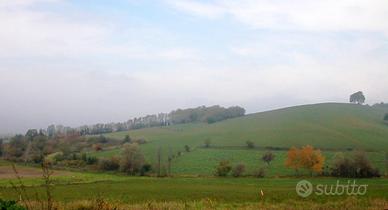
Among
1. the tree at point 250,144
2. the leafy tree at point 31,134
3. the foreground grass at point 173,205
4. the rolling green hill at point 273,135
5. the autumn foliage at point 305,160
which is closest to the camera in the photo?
the foreground grass at point 173,205

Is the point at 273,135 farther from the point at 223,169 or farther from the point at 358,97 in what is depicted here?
the point at 358,97

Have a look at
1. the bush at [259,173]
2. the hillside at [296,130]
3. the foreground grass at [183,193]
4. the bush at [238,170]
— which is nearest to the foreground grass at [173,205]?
the foreground grass at [183,193]

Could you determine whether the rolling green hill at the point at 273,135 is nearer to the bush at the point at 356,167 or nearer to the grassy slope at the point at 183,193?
the bush at the point at 356,167

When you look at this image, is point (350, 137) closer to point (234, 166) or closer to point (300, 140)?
point (300, 140)

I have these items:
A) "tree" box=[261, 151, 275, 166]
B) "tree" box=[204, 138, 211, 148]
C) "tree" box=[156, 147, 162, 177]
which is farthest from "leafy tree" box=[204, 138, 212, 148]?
"tree" box=[261, 151, 275, 166]

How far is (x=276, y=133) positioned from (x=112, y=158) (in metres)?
37.3

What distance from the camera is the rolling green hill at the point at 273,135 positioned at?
269 feet

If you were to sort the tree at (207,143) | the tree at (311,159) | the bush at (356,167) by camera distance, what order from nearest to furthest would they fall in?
the bush at (356,167), the tree at (311,159), the tree at (207,143)

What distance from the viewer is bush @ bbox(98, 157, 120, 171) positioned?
80.8 metres

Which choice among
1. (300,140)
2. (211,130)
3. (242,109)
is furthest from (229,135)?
(242,109)

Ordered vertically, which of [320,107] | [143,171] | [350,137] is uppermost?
[320,107]

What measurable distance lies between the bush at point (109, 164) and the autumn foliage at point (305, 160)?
30666mm

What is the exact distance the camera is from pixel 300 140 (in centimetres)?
8981

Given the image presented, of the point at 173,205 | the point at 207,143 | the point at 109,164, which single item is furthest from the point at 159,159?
the point at 173,205
